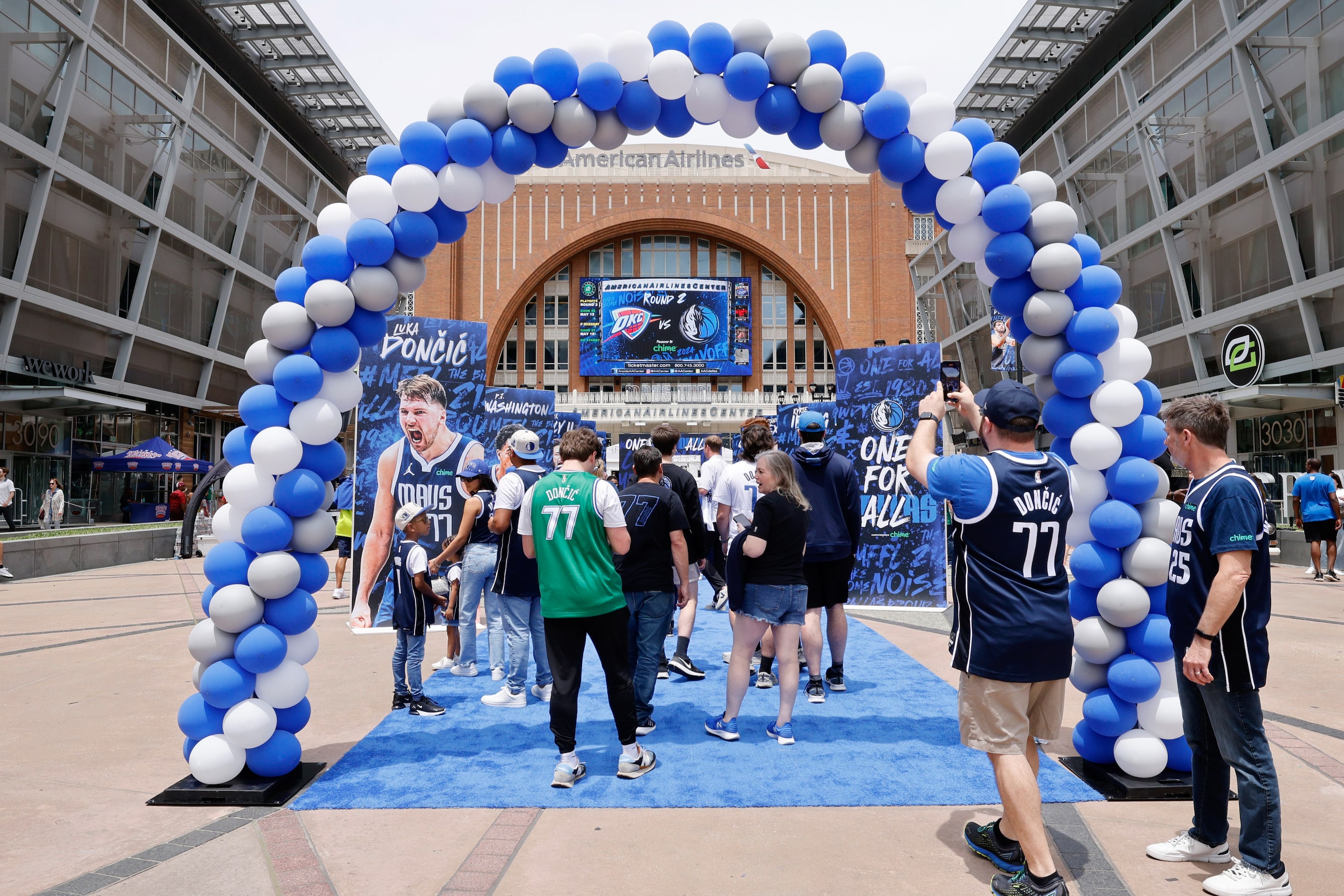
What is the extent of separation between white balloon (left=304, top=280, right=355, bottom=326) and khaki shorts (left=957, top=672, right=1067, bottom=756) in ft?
11.6

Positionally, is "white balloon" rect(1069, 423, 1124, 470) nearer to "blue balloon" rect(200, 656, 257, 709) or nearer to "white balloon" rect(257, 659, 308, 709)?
"white balloon" rect(257, 659, 308, 709)

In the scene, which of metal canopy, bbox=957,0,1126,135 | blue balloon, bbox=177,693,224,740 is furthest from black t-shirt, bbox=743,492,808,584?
metal canopy, bbox=957,0,1126,135

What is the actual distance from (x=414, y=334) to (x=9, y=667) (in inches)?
173

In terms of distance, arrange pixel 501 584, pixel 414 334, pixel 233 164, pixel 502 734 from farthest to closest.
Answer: pixel 233 164 < pixel 414 334 < pixel 501 584 < pixel 502 734

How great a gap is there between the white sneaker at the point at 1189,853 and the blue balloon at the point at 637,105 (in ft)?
14.3

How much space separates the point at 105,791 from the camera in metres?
4.28

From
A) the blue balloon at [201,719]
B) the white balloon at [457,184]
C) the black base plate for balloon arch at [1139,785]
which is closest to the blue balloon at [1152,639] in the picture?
the black base plate for balloon arch at [1139,785]

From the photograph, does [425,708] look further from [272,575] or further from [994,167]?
[994,167]

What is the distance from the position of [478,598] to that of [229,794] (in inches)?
104

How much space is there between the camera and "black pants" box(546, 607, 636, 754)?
14.1ft

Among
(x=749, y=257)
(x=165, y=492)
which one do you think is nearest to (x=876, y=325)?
(x=749, y=257)

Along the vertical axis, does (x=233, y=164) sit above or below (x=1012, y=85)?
below

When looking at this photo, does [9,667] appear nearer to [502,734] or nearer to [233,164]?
[502,734]

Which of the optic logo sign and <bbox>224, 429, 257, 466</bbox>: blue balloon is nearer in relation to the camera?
<bbox>224, 429, 257, 466</bbox>: blue balloon
